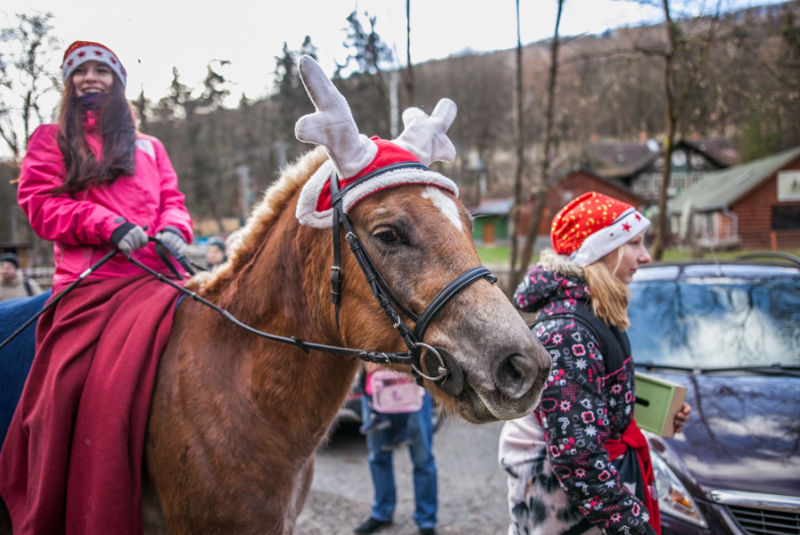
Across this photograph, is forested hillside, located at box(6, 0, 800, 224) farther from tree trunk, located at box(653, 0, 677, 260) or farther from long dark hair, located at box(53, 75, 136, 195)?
long dark hair, located at box(53, 75, 136, 195)

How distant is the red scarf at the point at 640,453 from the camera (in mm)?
2084

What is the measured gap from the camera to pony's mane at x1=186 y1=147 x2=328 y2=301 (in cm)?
208

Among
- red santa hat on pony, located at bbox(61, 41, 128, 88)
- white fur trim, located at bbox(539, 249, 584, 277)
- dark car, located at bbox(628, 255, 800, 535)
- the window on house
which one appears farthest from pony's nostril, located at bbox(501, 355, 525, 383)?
the window on house

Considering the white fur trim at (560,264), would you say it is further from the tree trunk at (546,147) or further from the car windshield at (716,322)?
the tree trunk at (546,147)

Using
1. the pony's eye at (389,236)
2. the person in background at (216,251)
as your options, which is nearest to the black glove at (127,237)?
the pony's eye at (389,236)

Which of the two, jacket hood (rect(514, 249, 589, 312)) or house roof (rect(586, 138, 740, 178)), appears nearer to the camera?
jacket hood (rect(514, 249, 589, 312))

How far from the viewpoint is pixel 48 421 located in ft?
5.92

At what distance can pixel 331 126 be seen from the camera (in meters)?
1.67

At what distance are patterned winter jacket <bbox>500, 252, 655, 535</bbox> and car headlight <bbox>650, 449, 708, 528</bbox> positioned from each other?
854mm

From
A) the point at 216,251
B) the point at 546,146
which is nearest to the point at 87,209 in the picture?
the point at 216,251

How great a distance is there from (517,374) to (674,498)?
2.01m

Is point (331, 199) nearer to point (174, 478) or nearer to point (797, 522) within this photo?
point (174, 478)

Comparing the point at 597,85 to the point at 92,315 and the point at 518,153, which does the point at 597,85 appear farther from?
the point at 92,315

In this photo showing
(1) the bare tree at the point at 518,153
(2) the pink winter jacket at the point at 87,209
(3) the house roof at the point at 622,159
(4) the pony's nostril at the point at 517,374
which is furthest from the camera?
(3) the house roof at the point at 622,159
